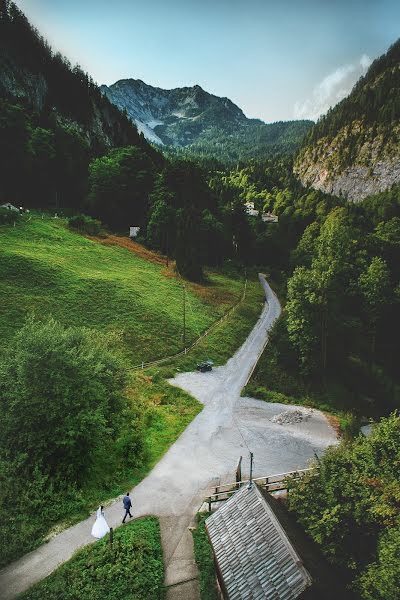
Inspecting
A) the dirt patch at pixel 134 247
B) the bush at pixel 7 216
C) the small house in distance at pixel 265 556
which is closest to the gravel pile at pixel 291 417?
the small house in distance at pixel 265 556

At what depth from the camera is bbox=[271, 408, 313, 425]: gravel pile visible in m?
38.6

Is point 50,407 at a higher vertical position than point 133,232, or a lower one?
lower

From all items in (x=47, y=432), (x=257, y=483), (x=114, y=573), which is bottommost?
(x=114, y=573)

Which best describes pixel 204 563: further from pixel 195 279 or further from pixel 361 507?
pixel 195 279

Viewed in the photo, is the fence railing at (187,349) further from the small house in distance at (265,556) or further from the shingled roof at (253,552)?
the small house in distance at (265,556)

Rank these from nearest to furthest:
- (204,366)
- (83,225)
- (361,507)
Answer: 1. (361,507)
2. (204,366)
3. (83,225)

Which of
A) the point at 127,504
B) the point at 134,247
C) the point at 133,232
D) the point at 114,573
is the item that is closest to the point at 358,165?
the point at 133,232

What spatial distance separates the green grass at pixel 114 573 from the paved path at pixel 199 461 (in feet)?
2.29

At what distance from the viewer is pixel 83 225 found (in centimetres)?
8006

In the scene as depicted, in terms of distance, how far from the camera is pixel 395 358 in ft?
194

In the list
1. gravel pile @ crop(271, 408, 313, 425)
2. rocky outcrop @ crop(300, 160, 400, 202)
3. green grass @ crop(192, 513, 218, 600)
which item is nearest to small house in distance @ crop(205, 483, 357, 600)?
green grass @ crop(192, 513, 218, 600)

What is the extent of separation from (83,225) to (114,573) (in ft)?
224

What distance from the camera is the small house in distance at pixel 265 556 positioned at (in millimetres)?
15602

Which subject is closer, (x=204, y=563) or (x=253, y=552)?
(x=253, y=552)
